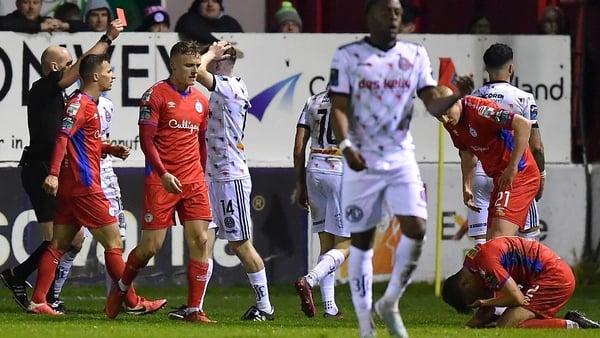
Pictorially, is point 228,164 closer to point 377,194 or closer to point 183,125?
point 183,125

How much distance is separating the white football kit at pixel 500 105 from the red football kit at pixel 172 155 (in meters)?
2.59

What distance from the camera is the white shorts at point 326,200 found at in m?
13.8

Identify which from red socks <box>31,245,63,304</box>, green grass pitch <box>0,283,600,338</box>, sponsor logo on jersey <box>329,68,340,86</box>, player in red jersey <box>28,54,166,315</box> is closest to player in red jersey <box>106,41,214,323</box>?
green grass pitch <box>0,283,600,338</box>

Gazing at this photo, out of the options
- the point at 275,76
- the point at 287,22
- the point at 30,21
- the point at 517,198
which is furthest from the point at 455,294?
the point at 30,21

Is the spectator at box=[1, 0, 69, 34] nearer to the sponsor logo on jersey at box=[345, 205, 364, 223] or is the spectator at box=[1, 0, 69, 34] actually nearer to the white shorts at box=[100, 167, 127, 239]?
the white shorts at box=[100, 167, 127, 239]

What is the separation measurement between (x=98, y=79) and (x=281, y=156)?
4678 mm

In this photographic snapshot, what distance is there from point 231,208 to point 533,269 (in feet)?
8.57

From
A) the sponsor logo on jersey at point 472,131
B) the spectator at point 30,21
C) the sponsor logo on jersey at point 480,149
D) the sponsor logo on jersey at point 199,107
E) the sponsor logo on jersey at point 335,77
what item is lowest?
the sponsor logo on jersey at point 480,149

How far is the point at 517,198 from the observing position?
501 inches

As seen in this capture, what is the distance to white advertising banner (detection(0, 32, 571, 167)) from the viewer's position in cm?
1664

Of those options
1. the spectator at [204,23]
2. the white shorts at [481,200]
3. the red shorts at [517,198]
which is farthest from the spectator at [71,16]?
the red shorts at [517,198]

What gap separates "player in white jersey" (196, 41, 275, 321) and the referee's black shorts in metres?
1.85

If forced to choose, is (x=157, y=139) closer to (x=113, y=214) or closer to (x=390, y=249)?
(x=113, y=214)

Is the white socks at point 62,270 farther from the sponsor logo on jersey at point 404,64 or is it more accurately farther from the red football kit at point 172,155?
the sponsor logo on jersey at point 404,64
